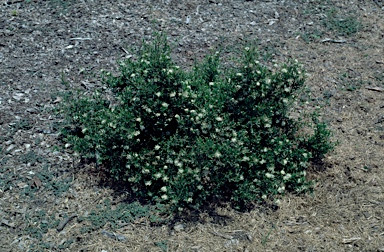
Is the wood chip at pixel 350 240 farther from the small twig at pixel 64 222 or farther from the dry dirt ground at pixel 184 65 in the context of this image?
the small twig at pixel 64 222

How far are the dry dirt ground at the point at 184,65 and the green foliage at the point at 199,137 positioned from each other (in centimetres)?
24

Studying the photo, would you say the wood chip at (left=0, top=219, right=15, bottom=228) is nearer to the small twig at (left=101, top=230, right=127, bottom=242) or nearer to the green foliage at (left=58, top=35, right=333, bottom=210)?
the small twig at (left=101, top=230, right=127, bottom=242)

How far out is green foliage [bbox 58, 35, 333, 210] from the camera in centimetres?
444

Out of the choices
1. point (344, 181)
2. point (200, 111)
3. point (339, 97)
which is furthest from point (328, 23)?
point (200, 111)

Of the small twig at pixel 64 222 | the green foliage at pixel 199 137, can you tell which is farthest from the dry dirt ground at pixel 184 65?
the green foliage at pixel 199 137

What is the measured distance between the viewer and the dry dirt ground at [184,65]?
438cm

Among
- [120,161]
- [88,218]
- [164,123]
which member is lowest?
[88,218]

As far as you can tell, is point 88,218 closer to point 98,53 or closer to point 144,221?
point 144,221

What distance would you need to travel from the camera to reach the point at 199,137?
4.44 meters

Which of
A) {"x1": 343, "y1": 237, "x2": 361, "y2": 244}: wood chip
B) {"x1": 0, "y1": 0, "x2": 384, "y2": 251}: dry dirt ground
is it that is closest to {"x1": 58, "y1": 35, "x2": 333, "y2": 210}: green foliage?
{"x1": 0, "y1": 0, "x2": 384, "y2": 251}: dry dirt ground

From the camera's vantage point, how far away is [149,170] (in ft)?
14.8

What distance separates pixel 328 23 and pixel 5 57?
13.8 feet

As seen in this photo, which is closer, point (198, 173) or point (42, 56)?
point (198, 173)

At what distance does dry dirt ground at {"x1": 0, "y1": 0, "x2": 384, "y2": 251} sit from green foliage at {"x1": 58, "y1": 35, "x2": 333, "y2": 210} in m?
0.24
